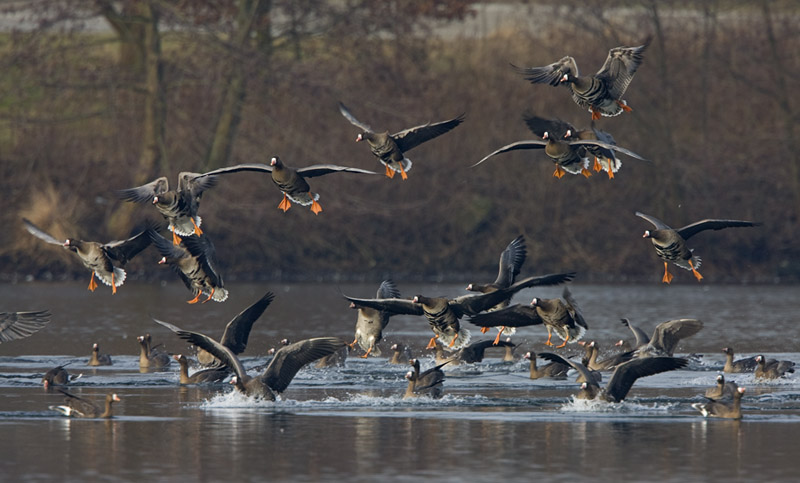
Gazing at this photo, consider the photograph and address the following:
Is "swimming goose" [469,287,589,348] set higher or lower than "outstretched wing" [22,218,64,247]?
lower

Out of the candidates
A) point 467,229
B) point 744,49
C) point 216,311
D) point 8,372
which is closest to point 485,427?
point 8,372

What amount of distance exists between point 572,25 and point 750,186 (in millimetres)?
8525

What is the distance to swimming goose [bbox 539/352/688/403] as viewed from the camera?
19.0m

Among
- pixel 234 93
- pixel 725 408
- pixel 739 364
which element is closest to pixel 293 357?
pixel 725 408

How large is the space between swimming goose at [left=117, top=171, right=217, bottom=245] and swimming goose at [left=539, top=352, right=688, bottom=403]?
5431mm

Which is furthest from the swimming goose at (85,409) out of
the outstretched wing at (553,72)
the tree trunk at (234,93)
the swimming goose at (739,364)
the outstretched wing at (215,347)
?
the tree trunk at (234,93)

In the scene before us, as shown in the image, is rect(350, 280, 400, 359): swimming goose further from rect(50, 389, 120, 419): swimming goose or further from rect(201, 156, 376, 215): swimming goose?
rect(50, 389, 120, 419): swimming goose

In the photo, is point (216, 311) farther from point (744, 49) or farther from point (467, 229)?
point (744, 49)

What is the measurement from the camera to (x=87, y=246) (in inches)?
859

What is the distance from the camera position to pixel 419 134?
21.4 meters

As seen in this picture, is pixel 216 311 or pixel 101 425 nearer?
pixel 101 425

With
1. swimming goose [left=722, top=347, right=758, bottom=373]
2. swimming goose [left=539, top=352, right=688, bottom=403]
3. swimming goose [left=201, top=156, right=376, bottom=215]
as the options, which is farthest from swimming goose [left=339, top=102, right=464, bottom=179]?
swimming goose [left=722, top=347, right=758, bottom=373]

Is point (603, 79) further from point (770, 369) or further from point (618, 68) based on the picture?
point (770, 369)

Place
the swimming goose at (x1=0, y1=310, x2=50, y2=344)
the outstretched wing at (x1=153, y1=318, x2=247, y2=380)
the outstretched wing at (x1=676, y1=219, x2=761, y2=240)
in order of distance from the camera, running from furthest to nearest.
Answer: the swimming goose at (x1=0, y1=310, x2=50, y2=344) → the outstretched wing at (x1=676, y1=219, x2=761, y2=240) → the outstretched wing at (x1=153, y1=318, x2=247, y2=380)
